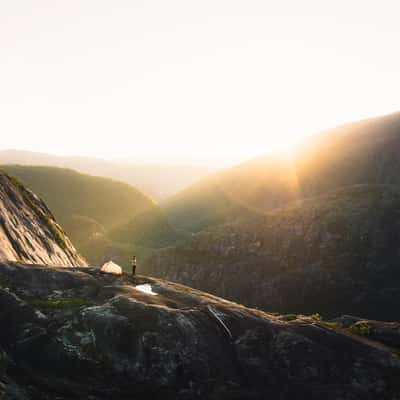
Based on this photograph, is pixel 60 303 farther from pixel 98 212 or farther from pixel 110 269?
pixel 98 212

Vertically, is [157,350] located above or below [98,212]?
above

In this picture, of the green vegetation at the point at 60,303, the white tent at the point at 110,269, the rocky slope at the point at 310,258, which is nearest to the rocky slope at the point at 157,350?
the green vegetation at the point at 60,303

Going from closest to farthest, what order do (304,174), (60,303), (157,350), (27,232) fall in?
1. (157,350)
2. (60,303)
3. (27,232)
4. (304,174)

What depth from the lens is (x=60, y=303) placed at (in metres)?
16.9

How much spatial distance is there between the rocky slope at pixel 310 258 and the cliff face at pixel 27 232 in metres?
37.5

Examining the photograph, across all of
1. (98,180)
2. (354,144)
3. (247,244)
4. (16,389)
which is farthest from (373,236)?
(98,180)

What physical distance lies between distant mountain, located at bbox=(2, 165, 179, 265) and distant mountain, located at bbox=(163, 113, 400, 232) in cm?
1400

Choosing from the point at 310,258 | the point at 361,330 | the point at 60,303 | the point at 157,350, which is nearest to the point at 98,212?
the point at 310,258

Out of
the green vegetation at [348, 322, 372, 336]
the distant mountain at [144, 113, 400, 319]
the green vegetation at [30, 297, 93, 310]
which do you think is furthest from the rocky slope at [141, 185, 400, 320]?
the green vegetation at [30, 297, 93, 310]

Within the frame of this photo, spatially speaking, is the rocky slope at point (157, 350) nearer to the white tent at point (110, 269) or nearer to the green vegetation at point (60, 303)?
the green vegetation at point (60, 303)

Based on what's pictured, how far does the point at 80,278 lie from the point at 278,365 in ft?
31.0

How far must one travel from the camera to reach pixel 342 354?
17500mm

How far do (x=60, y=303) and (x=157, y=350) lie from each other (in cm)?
446

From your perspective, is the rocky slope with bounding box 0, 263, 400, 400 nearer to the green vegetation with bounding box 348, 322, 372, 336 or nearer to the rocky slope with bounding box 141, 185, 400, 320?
the green vegetation with bounding box 348, 322, 372, 336
